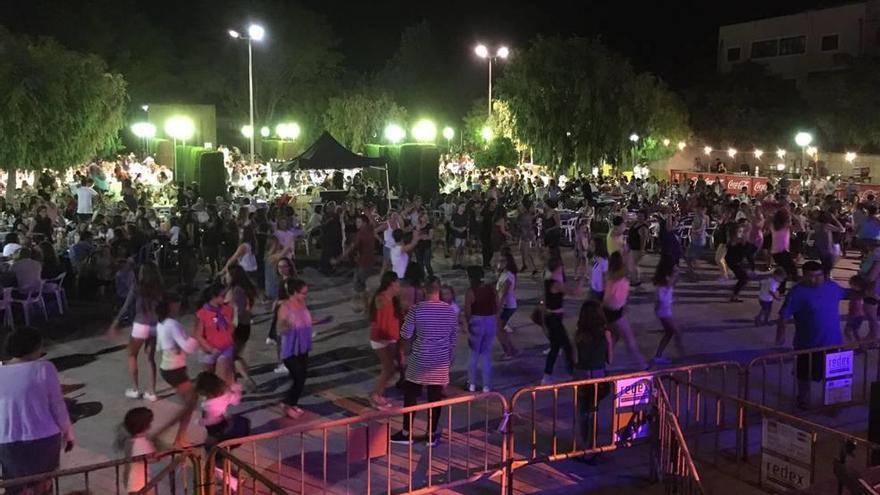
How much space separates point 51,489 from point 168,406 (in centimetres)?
335

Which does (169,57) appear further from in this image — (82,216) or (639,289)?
(639,289)

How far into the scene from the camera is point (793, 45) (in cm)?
5166

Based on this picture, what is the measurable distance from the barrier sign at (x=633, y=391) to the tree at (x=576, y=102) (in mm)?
26976

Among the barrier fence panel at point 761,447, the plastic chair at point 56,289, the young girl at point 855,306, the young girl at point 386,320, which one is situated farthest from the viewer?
the plastic chair at point 56,289

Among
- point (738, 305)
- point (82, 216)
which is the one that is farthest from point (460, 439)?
point (82, 216)

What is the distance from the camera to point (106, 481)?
687 centimetres

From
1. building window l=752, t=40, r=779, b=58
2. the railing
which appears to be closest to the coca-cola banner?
the railing

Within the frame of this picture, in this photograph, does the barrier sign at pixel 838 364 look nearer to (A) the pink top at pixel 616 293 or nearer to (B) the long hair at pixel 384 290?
(A) the pink top at pixel 616 293

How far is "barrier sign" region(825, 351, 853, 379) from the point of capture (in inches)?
333

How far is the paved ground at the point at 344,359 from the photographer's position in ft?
25.7

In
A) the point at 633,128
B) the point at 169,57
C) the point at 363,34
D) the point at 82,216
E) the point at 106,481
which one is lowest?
the point at 106,481

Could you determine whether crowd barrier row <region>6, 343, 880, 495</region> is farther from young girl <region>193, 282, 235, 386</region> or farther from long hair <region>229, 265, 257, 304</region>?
long hair <region>229, 265, 257, 304</region>

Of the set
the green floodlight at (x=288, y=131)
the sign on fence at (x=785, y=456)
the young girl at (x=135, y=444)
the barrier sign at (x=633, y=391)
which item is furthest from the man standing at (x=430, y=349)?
the green floodlight at (x=288, y=131)

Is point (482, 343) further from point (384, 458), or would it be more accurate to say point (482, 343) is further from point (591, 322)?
point (384, 458)
